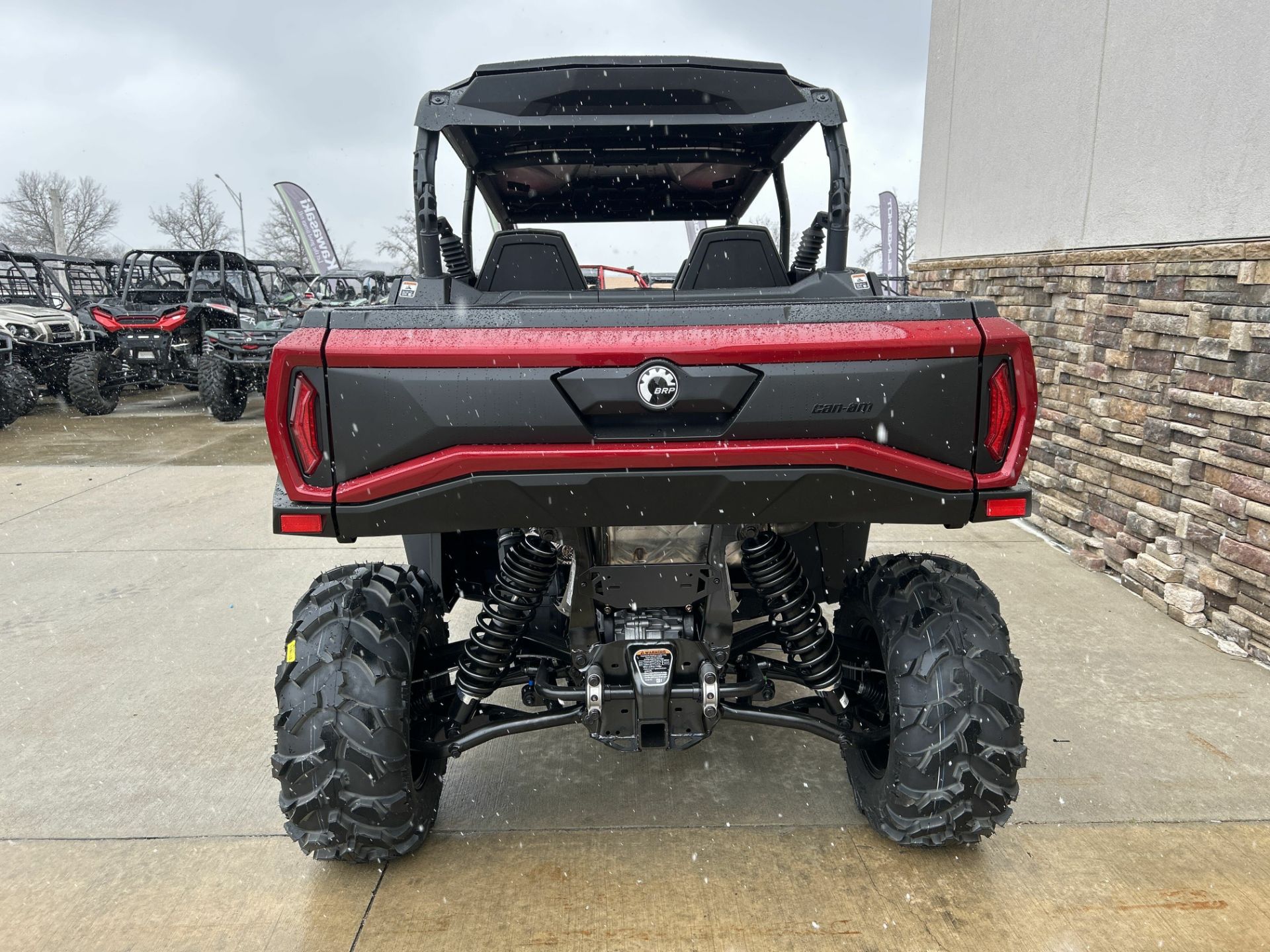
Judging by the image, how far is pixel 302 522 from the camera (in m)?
2.06

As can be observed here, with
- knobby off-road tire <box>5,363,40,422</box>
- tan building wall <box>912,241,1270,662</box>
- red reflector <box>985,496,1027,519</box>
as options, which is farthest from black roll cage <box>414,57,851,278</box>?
knobby off-road tire <box>5,363,40,422</box>

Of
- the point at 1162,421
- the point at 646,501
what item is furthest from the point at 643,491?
the point at 1162,421

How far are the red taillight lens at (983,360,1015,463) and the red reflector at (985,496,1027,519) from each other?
10 centimetres

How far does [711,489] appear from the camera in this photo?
2.01m

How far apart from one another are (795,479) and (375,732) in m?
1.24

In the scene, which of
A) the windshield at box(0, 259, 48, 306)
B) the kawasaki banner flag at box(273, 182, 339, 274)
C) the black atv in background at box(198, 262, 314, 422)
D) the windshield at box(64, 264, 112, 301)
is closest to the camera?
the black atv in background at box(198, 262, 314, 422)

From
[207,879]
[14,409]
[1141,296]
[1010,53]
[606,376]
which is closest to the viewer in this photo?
[606,376]

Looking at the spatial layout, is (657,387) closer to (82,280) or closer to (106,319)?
(106,319)

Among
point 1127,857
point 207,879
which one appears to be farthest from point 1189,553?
point 207,879

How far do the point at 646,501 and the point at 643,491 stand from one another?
29 mm

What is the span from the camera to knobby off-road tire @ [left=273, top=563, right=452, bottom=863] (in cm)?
228

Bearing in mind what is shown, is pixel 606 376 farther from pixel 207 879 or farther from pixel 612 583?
pixel 207 879

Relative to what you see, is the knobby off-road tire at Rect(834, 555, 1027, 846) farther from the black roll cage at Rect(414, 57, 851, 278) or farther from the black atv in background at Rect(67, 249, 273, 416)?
the black atv in background at Rect(67, 249, 273, 416)

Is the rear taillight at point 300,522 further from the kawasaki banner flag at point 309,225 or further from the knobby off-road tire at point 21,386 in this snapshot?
the kawasaki banner flag at point 309,225
